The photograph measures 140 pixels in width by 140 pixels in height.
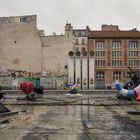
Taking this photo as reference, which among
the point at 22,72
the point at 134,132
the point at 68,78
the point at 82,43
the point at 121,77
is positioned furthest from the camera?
the point at 82,43

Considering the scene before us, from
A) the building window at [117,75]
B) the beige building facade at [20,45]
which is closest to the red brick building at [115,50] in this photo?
the building window at [117,75]

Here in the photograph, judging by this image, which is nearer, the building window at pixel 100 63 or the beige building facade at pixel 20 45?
the beige building facade at pixel 20 45

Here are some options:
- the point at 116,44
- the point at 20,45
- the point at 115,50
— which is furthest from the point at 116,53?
the point at 20,45

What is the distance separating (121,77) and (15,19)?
3137 cm

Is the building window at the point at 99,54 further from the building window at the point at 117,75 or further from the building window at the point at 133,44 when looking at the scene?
the building window at the point at 133,44

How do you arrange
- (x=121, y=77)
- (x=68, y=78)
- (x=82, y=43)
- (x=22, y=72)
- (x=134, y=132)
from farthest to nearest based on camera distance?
(x=82, y=43) → (x=121, y=77) → (x=22, y=72) → (x=68, y=78) → (x=134, y=132)

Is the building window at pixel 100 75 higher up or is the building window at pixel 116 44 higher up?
the building window at pixel 116 44

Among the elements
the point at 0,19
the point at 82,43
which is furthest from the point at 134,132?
the point at 82,43

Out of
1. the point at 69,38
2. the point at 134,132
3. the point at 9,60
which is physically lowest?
the point at 134,132

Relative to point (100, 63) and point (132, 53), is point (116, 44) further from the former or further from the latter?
point (100, 63)

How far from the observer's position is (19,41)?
82.5 metres

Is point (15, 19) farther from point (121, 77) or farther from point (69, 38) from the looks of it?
point (121, 77)

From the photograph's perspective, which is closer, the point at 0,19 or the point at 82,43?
the point at 0,19

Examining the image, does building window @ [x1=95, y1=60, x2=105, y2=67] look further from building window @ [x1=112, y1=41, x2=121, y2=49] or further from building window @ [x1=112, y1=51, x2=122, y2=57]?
building window @ [x1=112, y1=41, x2=121, y2=49]
